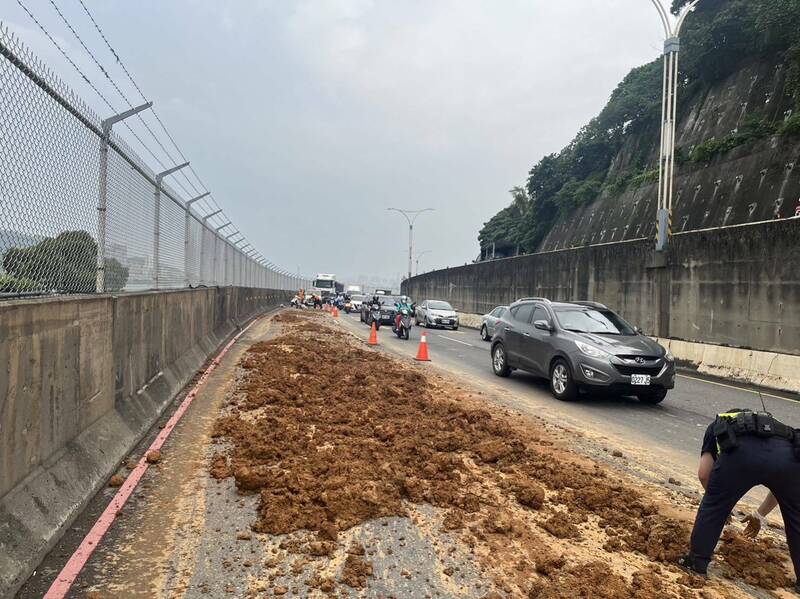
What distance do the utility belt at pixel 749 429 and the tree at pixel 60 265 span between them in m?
4.48

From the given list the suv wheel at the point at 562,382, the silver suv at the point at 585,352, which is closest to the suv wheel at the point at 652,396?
the silver suv at the point at 585,352

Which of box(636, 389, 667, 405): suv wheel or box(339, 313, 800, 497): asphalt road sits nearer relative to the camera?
box(339, 313, 800, 497): asphalt road

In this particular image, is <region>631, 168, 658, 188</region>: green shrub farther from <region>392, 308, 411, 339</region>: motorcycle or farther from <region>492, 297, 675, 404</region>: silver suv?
<region>492, 297, 675, 404</region>: silver suv

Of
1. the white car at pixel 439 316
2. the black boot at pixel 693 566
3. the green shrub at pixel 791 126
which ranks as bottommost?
the black boot at pixel 693 566

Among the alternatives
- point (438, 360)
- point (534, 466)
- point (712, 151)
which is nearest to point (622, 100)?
point (712, 151)

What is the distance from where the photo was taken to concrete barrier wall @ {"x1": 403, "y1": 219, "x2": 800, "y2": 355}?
13689mm

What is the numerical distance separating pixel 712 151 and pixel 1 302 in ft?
131

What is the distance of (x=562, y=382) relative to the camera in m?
9.45

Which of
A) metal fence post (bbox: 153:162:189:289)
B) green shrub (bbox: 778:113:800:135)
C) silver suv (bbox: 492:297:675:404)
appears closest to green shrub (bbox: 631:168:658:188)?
green shrub (bbox: 778:113:800:135)

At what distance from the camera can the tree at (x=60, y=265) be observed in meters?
3.88

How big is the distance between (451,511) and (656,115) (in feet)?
175

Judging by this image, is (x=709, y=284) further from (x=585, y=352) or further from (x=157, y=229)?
(x=157, y=229)

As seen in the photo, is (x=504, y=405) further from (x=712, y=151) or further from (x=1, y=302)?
(x=712, y=151)

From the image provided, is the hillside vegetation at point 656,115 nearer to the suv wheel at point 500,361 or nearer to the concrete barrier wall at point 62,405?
the suv wheel at point 500,361
